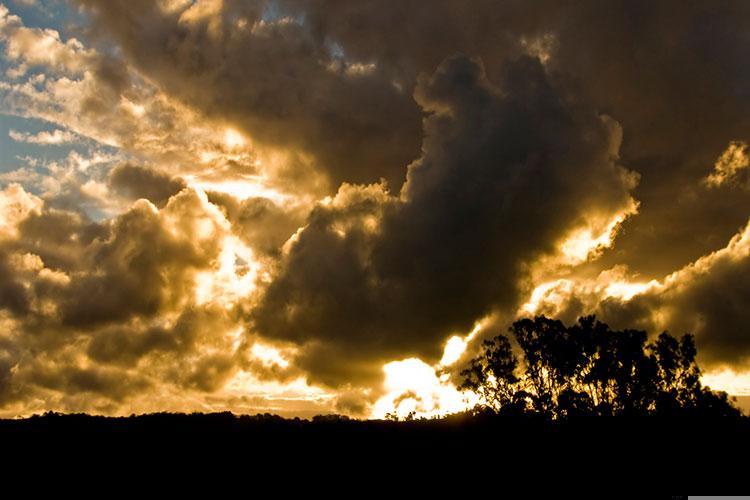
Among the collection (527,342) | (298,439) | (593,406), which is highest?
(527,342)

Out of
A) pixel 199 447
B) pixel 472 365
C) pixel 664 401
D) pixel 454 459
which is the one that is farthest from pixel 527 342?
pixel 199 447

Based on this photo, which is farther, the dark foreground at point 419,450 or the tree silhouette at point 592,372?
the tree silhouette at point 592,372

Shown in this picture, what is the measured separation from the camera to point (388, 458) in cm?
4906

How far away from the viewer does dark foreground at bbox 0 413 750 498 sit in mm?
45375

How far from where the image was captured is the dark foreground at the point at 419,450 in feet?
149

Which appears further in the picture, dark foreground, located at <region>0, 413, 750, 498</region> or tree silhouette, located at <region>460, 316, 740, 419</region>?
tree silhouette, located at <region>460, 316, 740, 419</region>

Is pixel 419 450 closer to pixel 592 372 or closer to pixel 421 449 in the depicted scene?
pixel 421 449

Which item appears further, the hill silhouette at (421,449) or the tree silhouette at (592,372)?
the tree silhouette at (592,372)

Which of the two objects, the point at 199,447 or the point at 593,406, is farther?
the point at 593,406

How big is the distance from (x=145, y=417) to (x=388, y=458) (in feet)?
76.9

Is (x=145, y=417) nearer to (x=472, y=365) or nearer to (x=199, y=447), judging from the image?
(x=199, y=447)

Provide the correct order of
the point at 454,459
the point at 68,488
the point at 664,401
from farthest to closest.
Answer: the point at 664,401, the point at 454,459, the point at 68,488

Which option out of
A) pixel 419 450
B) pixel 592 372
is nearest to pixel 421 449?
pixel 419 450

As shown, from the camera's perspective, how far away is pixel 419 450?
5088 centimetres
